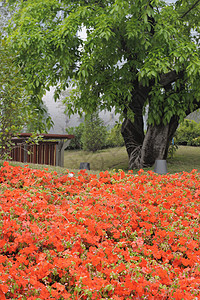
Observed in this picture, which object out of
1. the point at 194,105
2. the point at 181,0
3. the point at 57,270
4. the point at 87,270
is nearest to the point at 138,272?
the point at 87,270

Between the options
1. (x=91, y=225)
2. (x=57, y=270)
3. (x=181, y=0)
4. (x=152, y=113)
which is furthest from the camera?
(x=181, y=0)

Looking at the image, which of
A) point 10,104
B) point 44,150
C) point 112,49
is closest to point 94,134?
point 44,150

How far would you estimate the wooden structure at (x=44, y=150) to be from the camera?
29.2 feet

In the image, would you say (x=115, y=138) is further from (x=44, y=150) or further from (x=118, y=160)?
(x=44, y=150)

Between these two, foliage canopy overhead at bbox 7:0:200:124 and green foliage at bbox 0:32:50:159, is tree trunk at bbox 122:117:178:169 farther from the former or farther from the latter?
green foliage at bbox 0:32:50:159

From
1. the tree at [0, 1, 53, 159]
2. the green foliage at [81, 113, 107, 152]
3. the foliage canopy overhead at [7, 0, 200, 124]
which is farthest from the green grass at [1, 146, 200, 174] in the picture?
the tree at [0, 1, 53, 159]

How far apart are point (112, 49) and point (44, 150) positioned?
3557 mm

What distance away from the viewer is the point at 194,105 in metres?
10.1

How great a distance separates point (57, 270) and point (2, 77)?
16.1 feet

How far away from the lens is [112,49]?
8.70m

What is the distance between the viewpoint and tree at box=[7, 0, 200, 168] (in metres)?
7.52

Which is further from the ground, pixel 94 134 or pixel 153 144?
pixel 94 134

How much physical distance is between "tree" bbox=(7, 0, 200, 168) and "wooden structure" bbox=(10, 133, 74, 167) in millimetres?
1216

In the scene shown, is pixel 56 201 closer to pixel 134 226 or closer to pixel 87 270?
pixel 134 226
